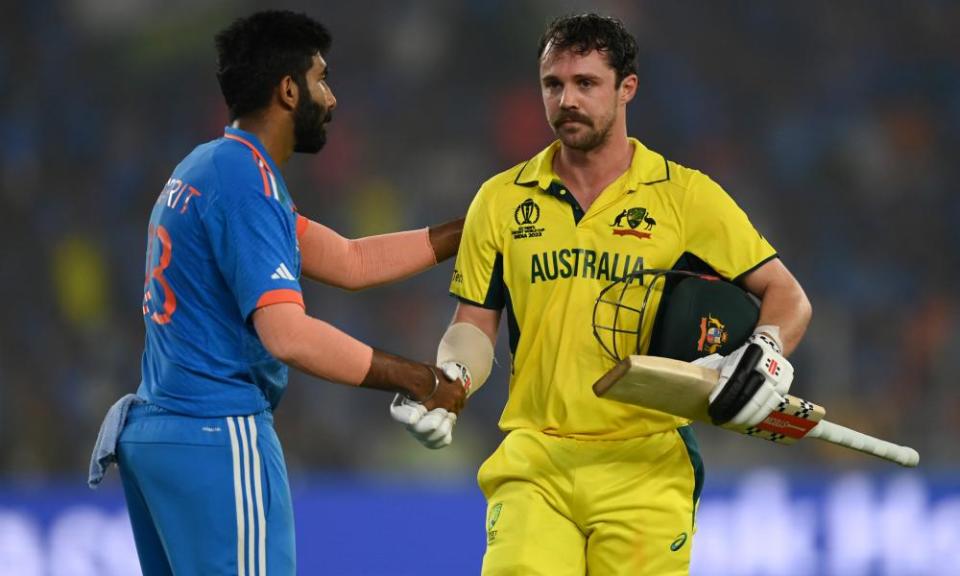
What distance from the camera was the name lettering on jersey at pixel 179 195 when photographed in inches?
141

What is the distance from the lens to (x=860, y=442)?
158 inches

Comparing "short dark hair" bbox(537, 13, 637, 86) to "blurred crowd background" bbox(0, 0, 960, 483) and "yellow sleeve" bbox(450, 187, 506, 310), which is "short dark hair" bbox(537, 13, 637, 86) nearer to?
"yellow sleeve" bbox(450, 187, 506, 310)

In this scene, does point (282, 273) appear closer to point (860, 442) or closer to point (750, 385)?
point (750, 385)

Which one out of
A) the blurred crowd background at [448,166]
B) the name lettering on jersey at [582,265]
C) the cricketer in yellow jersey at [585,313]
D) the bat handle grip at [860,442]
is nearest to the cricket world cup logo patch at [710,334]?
the cricketer in yellow jersey at [585,313]

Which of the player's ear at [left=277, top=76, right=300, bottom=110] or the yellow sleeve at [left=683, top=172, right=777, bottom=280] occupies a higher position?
the player's ear at [left=277, top=76, right=300, bottom=110]

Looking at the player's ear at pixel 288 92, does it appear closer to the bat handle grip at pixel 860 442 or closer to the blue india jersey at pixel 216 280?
the blue india jersey at pixel 216 280

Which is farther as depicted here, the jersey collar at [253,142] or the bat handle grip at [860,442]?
the bat handle grip at [860,442]

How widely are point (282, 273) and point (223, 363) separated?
0.28m

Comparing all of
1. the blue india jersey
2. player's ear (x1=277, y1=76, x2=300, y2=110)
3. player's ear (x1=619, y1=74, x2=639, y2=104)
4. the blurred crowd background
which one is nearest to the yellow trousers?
the blue india jersey

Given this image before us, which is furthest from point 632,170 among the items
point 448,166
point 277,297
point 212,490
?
point 448,166

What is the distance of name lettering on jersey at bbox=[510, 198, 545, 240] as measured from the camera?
13.4 ft

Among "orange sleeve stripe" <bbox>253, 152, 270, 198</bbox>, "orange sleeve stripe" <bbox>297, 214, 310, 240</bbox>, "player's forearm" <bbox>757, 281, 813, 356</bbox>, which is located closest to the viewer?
"orange sleeve stripe" <bbox>253, 152, 270, 198</bbox>

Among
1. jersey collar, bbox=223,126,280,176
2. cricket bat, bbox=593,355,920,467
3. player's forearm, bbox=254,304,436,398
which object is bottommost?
cricket bat, bbox=593,355,920,467

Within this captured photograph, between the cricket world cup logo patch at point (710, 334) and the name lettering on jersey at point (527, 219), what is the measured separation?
56cm
